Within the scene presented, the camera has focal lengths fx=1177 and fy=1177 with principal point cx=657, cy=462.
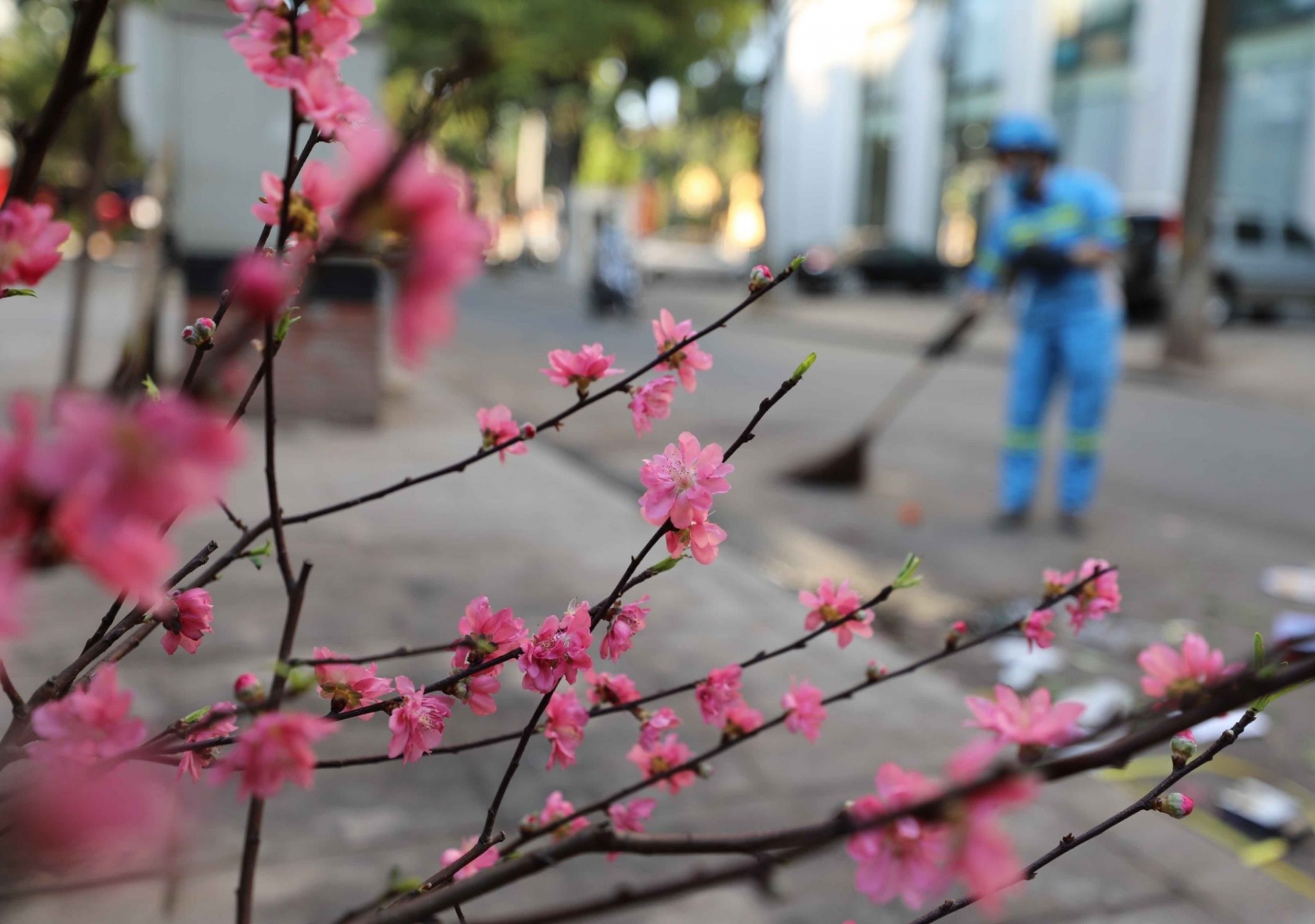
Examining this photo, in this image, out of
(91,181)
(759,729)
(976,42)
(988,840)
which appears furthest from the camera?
(976,42)

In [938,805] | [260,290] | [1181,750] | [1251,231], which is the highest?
[1251,231]

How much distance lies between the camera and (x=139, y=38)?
561cm

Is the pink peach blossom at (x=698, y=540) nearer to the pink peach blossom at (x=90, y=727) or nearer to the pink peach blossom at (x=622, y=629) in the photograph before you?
the pink peach blossom at (x=622, y=629)

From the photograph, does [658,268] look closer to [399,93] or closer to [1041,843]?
[399,93]

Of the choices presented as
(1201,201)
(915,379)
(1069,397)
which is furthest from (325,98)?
(1201,201)

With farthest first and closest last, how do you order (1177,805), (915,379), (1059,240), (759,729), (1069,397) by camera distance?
(915,379), (1069,397), (1059,240), (759,729), (1177,805)

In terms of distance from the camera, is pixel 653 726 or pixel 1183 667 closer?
pixel 1183 667

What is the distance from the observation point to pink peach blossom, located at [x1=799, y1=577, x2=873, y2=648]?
116 cm

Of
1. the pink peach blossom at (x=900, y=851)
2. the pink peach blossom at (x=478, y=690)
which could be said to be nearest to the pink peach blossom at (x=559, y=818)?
the pink peach blossom at (x=478, y=690)

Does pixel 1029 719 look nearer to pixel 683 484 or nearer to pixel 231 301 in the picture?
pixel 683 484

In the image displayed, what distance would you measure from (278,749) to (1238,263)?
671 inches

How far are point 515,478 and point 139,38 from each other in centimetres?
275

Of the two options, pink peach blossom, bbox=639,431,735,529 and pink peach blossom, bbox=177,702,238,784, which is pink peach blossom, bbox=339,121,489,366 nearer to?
pink peach blossom, bbox=639,431,735,529

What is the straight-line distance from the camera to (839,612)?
117 centimetres
